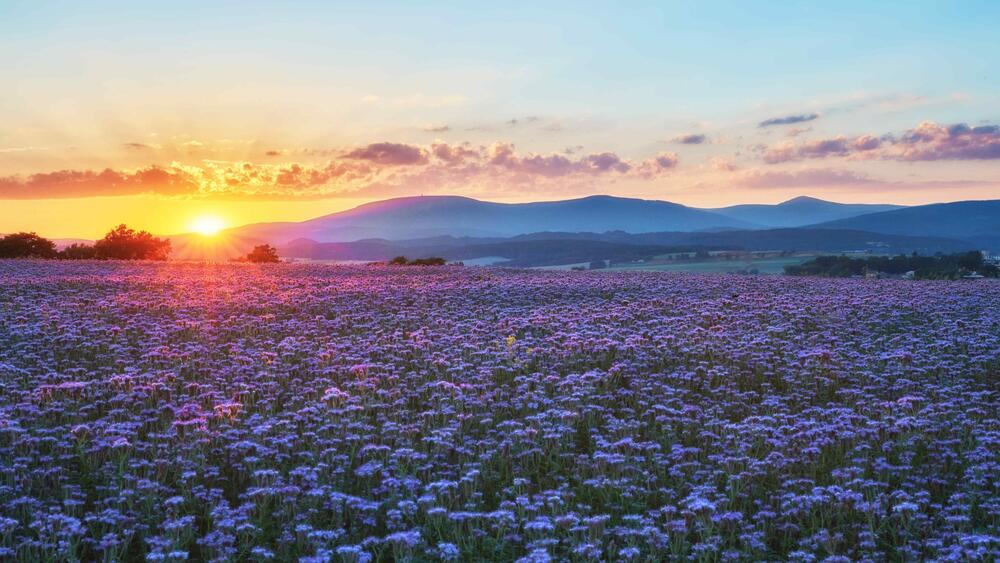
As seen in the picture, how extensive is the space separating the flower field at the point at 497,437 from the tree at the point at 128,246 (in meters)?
39.0

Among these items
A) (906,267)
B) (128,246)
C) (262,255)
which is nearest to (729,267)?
(906,267)

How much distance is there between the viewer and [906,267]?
4338 cm

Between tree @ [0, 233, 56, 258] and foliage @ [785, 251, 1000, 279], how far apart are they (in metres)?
46.1

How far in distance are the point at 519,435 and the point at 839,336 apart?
9501 mm

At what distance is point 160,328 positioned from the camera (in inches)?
619

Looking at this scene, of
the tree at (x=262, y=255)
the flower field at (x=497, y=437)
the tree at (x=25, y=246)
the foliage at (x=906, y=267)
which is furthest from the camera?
the tree at (x=262, y=255)

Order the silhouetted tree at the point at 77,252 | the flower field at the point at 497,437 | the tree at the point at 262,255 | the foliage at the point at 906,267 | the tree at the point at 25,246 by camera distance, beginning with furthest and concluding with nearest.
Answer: the tree at the point at 262,255
the tree at the point at 25,246
the silhouetted tree at the point at 77,252
the foliage at the point at 906,267
the flower field at the point at 497,437

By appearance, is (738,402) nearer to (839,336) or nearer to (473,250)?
(839,336)

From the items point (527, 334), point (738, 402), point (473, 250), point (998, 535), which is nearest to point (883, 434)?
point (738, 402)

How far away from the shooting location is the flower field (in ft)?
22.5

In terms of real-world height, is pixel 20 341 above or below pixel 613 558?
above

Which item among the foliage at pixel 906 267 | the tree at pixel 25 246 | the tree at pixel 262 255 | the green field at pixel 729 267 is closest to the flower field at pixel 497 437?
the foliage at pixel 906 267

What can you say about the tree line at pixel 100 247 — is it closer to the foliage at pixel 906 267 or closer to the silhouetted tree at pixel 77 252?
the silhouetted tree at pixel 77 252

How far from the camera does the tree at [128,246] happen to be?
54091 millimetres
